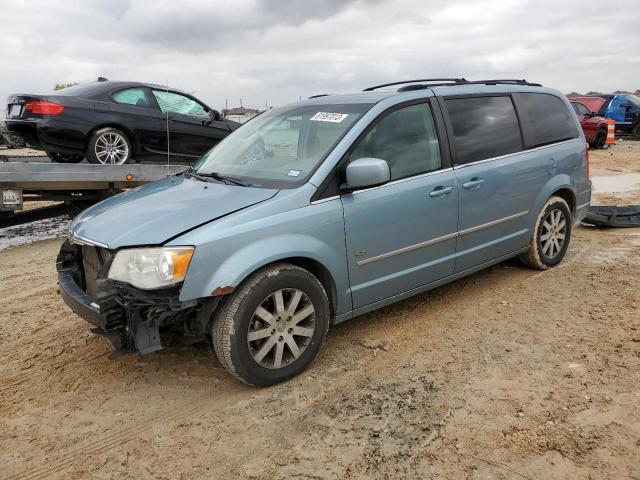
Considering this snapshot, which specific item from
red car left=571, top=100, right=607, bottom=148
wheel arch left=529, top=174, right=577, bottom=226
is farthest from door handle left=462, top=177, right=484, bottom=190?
red car left=571, top=100, right=607, bottom=148

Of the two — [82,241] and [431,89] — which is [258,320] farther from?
[431,89]

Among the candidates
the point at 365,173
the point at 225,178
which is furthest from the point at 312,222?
the point at 225,178

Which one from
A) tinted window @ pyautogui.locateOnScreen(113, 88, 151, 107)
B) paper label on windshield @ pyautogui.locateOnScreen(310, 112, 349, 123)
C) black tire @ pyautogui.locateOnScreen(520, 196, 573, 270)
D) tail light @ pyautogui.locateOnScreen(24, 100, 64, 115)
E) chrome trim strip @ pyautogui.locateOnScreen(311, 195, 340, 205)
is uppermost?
tinted window @ pyautogui.locateOnScreen(113, 88, 151, 107)

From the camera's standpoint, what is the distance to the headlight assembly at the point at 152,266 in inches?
115

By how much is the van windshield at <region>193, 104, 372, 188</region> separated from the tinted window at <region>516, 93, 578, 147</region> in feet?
6.52

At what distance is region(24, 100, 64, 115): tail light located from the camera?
22.6ft

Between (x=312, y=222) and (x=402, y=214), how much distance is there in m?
0.75

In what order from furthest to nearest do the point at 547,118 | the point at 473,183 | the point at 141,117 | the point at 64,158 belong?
1. the point at 141,117
2. the point at 64,158
3. the point at 547,118
4. the point at 473,183

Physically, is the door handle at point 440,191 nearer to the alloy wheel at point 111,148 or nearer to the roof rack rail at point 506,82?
the roof rack rail at point 506,82

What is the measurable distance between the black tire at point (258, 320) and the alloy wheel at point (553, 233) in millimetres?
2724

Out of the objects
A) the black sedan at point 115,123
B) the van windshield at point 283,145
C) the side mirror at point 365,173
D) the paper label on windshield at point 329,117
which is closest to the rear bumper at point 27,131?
the black sedan at point 115,123

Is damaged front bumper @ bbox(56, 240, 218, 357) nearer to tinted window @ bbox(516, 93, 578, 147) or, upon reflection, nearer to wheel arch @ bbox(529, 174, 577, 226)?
wheel arch @ bbox(529, 174, 577, 226)

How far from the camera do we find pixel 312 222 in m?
3.37

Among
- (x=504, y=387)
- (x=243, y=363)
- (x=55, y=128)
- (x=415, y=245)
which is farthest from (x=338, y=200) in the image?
(x=55, y=128)
